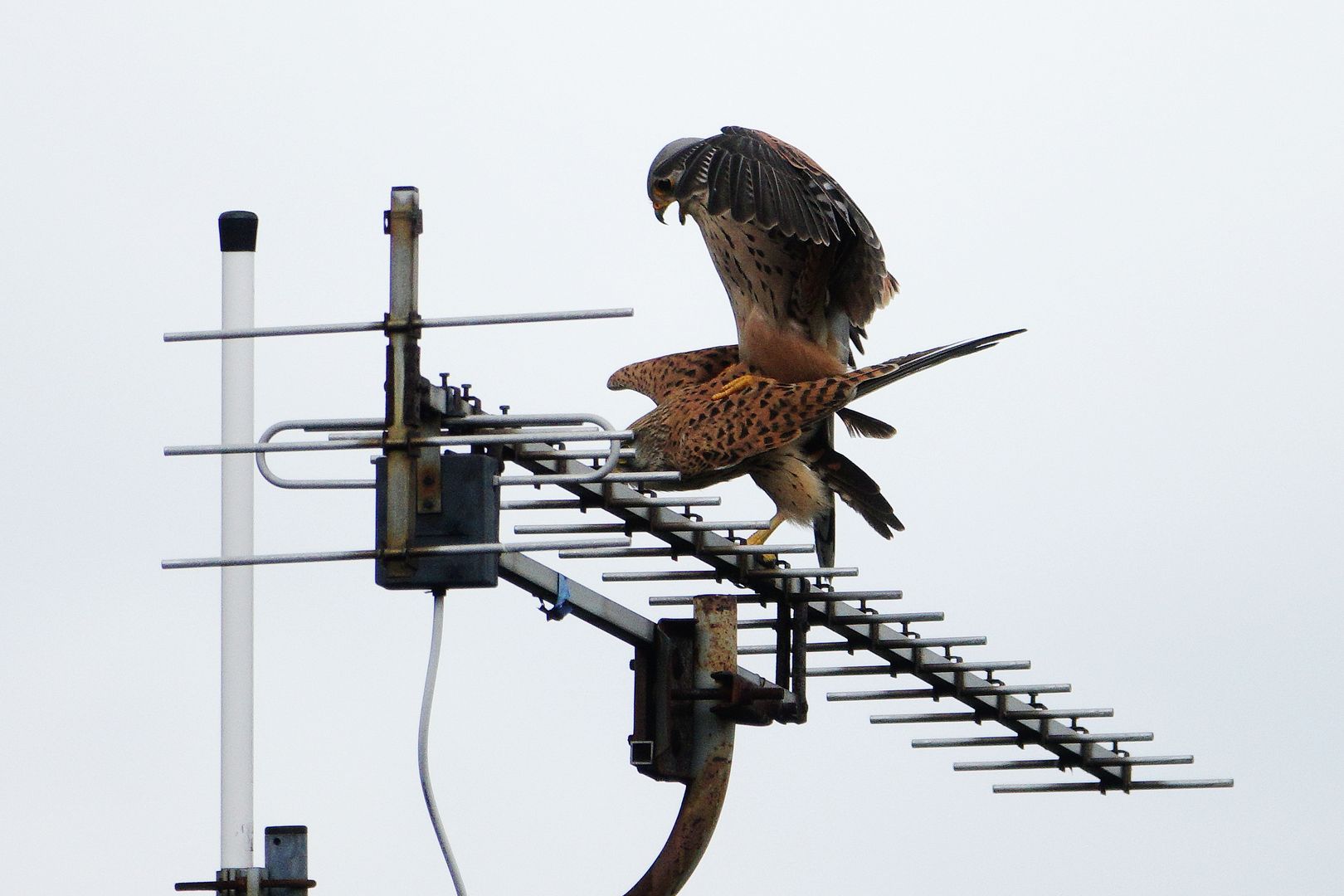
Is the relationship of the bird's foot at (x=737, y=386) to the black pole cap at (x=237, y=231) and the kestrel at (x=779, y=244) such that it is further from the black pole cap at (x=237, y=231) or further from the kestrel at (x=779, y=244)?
the black pole cap at (x=237, y=231)

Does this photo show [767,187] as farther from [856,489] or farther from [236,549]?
[236,549]

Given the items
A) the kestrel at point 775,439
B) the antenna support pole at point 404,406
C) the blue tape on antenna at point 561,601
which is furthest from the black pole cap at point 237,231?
the kestrel at point 775,439

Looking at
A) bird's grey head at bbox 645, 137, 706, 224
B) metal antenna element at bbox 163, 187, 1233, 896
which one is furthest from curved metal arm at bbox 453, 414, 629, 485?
bird's grey head at bbox 645, 137, 706, 224

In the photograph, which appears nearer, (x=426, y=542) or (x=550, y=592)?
(x=426, y=542)

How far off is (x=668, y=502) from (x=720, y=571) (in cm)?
103

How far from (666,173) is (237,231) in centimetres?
301

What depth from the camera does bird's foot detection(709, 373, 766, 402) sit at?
991 centimetres

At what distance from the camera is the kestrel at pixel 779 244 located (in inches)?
387

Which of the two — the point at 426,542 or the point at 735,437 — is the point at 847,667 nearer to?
the point at 735,437

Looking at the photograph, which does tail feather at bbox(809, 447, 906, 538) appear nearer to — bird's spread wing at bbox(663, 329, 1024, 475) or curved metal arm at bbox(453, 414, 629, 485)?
bird's spread wing at bbox(663, 329, 1024, 475)

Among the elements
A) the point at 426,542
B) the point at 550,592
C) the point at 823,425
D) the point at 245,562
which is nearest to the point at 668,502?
the point at 550,592

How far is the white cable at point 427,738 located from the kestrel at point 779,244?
3.17 meters

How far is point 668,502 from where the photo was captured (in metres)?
Result: 7.73

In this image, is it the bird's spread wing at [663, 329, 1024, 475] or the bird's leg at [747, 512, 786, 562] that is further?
the bird's leg at [747, 512, 786, 562]
